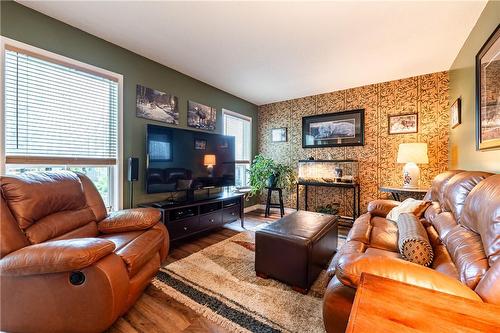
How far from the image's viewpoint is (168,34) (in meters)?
2.28

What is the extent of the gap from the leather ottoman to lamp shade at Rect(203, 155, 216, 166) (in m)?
1.60

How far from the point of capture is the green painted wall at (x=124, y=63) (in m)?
1.87

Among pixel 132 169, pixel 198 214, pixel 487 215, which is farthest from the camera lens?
pixel 198 214

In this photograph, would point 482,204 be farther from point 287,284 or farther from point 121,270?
point 121,270

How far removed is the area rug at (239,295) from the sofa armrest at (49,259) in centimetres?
84

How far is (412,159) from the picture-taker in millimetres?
2988

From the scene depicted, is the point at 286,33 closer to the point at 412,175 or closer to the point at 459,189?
the point at 459,189

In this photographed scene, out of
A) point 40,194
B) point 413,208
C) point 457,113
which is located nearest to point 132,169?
point 40,194

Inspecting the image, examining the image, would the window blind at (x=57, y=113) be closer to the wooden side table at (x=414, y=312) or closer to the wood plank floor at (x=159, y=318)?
the wood plank floor at (x=159, y=318)

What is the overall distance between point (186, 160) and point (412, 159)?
321 cm

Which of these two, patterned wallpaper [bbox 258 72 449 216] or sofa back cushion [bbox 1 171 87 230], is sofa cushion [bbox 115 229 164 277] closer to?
sofa back cushion [bbox 1 171 87 230]

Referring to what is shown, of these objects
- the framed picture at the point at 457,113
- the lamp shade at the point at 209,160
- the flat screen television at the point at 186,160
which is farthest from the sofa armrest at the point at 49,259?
the framed picture at the point at 457,113

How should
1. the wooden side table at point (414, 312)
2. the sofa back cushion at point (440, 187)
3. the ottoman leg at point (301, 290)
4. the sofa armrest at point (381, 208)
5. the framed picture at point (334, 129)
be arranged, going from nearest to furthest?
the wooden side table at point (414, 312)
the ottoman leg at point (301, 290)
the sofa back cushion at point (440, 187)
the sofa armrest at point (381, 208)
the framed picture at point (334, 129)

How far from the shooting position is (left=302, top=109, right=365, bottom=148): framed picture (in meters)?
3.83
